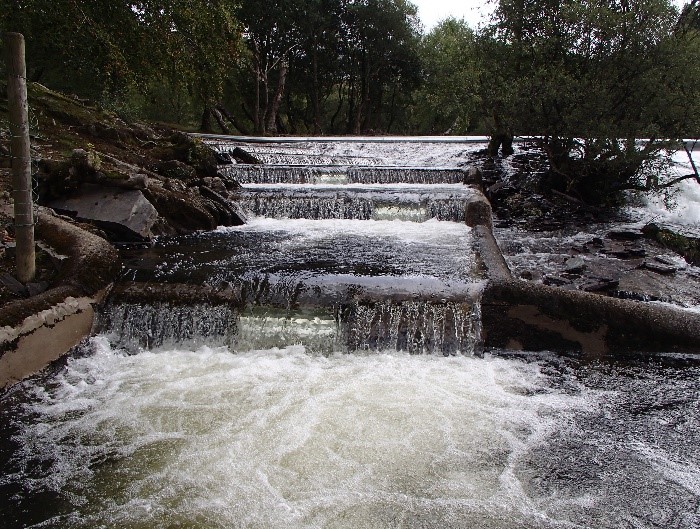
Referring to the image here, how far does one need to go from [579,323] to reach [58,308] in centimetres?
558

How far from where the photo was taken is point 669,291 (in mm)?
7934

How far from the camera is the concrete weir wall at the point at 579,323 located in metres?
5.96

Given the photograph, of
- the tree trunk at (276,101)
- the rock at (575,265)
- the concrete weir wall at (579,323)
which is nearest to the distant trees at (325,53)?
the tree trunk at (276,101)

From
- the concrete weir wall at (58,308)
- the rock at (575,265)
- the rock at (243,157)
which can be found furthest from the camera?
the rock at (243,157)

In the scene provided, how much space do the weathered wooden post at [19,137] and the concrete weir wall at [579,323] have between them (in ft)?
Answer: 16.2

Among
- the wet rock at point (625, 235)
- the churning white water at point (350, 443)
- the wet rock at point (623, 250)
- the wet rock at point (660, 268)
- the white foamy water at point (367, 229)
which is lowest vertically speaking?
the churning white water at point (350, 443)

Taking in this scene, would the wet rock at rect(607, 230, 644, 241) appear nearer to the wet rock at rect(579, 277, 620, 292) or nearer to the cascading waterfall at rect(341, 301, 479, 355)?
the wet rock at rect(579, 277, 620, 292)

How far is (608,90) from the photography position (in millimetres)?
11406

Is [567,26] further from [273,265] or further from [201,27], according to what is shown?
[273,265]

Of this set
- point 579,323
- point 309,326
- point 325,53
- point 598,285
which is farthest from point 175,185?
point 325,53

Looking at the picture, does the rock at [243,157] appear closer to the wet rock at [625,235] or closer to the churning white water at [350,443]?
the wet rock at [625,235]

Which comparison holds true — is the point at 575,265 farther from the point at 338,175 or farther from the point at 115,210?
the point at 115,210

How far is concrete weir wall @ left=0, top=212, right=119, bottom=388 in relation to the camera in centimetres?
522

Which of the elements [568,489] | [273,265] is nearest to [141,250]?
[273,265]
